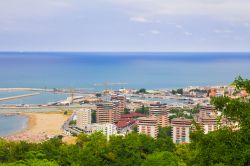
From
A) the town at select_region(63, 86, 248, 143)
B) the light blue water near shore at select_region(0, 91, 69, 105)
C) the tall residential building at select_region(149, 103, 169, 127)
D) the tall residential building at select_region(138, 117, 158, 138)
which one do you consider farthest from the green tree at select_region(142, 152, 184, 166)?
the light blue water near shore at select_region(0, 91, 69, 105)

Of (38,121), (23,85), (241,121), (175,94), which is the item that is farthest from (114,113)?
(23,85)

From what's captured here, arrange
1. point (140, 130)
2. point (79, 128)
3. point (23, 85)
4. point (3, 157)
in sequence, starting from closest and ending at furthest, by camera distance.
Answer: point (3, 157), point (140, 130), point (79, 128), point (23, 85)

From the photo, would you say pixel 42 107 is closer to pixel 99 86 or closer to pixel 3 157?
pixel 99 86

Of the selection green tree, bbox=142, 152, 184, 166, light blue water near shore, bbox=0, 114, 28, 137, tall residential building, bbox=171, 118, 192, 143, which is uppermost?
green tree, bbox=142, 152, 184, 166

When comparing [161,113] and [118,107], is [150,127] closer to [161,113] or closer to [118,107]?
[161,113]

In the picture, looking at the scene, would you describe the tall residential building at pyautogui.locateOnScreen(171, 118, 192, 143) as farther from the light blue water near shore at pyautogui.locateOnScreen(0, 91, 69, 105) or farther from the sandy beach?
the light blue water near shore at pyautogui.locateOnScreen(0, 91, 69, 105)

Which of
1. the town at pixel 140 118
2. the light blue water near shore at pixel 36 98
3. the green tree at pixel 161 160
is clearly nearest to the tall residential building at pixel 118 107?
the town at pixel 140 118
